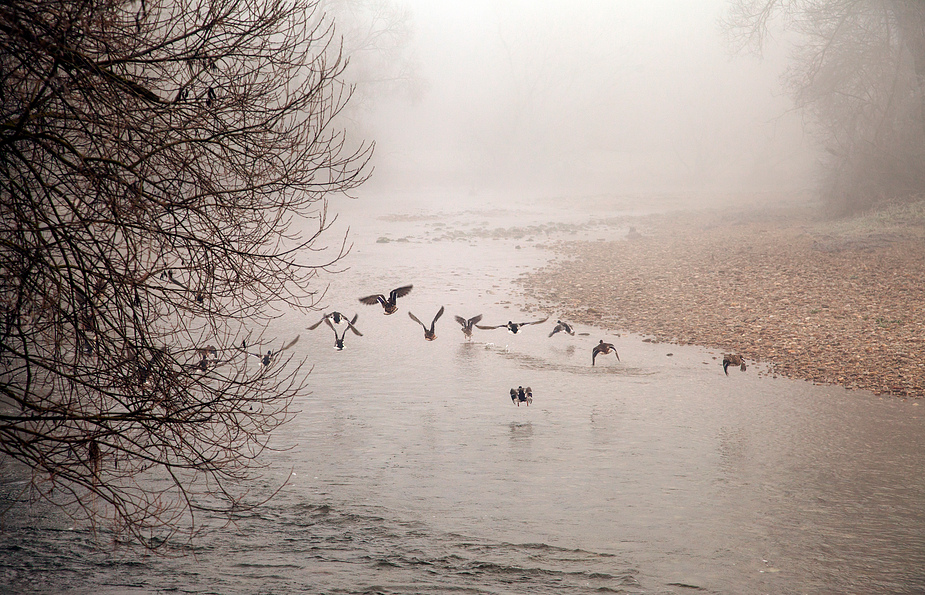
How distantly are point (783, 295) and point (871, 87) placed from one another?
49.3 ft

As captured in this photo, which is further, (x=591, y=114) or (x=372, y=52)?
(x=591, y=114)

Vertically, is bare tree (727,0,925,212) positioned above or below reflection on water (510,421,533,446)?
above

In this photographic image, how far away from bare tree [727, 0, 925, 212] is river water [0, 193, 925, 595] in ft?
57.8

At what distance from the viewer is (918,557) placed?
629 centimetres

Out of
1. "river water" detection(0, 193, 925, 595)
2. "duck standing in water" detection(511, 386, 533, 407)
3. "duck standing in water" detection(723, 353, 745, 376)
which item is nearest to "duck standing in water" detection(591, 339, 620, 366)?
"river water" detection(0, 193, 925, 595)

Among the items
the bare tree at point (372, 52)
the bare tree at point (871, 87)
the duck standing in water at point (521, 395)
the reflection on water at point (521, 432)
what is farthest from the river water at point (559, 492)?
the bare tree at point (372, 52)

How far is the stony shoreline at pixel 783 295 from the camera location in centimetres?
1186

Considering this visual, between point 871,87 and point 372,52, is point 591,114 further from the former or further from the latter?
point 871,87

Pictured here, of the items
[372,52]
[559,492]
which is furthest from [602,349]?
[372,52]

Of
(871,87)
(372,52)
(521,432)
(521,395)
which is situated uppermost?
(372,52)

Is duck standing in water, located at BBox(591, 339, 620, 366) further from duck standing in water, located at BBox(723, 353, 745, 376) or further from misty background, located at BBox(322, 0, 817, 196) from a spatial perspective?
misty background, located at BBox(322, 0, 817, 196)

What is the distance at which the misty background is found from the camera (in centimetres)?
6712

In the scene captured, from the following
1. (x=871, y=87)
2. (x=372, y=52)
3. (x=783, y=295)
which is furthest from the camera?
(x=372, y=52)

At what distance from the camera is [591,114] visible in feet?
265
